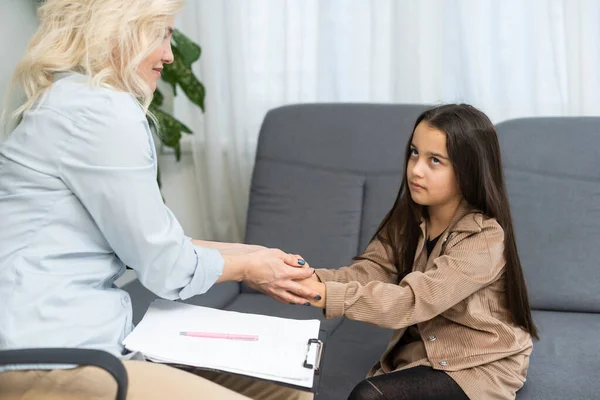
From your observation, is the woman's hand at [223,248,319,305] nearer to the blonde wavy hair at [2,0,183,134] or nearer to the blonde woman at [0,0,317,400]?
the blonde woman at [0,0,317,400]

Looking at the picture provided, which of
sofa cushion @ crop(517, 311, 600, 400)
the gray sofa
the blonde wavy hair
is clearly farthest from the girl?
the blonde wavy hair

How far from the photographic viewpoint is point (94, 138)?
132cm

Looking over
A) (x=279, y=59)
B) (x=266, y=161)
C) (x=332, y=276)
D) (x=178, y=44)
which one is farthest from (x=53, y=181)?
(x=279, y=59)

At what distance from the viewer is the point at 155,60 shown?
4.93 feet

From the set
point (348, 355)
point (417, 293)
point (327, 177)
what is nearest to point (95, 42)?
point (417, 293)

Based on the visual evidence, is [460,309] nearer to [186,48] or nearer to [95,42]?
[95,42]

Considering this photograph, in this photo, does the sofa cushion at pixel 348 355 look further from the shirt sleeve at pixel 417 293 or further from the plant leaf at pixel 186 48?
the plant leaf at pixel 186 48

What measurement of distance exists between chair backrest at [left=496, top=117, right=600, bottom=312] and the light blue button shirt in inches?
53.7

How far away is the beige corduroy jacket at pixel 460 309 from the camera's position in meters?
1.60

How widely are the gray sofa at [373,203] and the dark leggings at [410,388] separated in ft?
1.21

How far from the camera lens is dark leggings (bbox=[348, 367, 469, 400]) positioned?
5.20 ft

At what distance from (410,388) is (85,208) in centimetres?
77

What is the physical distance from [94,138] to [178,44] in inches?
61.0

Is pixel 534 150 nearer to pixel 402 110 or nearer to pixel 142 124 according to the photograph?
pixel 402 110
